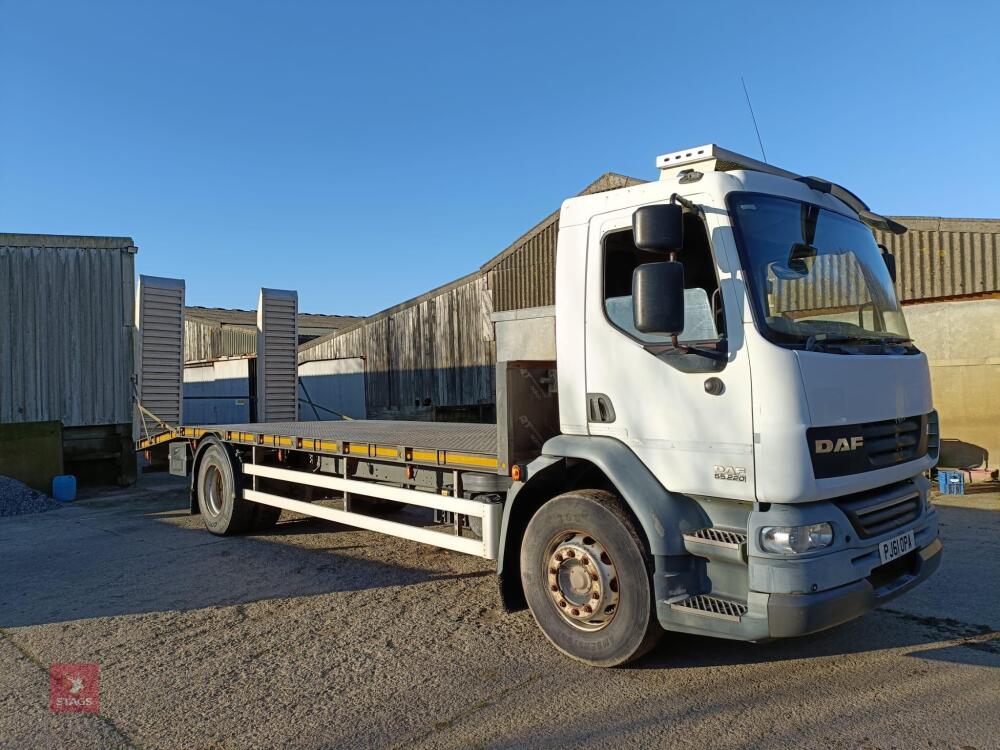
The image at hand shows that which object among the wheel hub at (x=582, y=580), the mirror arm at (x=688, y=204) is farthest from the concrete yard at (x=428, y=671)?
the mirror arm at (x=688, y=204)

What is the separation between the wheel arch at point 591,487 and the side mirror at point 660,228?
119 centimetres

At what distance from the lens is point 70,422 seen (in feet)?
42.2

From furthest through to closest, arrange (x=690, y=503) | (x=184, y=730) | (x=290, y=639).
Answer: (x=290, y=639) → (x=690, y=503) → (x=184, y=730)

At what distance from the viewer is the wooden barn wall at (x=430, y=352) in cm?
1806

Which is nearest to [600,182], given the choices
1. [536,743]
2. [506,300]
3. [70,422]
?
[506,300]

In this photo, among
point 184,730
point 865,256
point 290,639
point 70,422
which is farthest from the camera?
point 70,422

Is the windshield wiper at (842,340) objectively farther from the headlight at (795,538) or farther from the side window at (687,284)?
the headlight at (795,538)

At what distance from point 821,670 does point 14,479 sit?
12.8 metres

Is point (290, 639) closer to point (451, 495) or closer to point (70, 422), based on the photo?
point (451, 495)

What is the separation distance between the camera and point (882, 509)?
3801 millimetres

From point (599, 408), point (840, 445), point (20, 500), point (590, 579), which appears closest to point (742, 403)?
point (840, 445)

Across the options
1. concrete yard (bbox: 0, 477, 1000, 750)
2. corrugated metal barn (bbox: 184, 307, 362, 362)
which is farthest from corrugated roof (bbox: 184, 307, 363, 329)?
concrete yard (bbox: 0, 477, 1000, 750)

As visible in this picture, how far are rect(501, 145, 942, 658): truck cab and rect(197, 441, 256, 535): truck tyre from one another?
4.91m

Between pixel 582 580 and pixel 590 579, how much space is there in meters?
0.07
